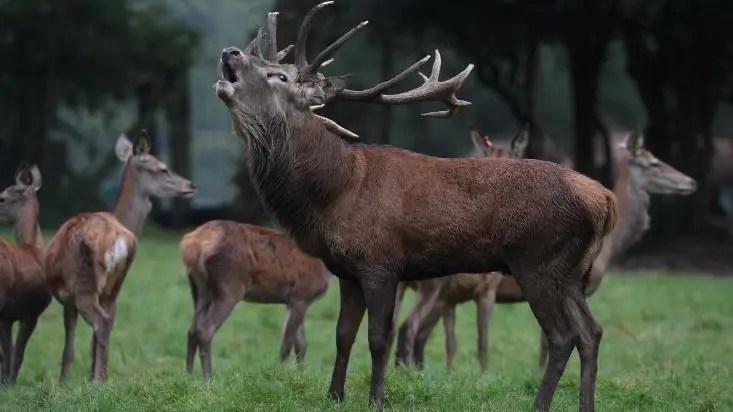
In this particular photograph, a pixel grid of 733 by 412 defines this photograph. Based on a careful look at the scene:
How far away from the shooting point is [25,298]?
411 inches

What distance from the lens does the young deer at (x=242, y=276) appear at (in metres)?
11.2

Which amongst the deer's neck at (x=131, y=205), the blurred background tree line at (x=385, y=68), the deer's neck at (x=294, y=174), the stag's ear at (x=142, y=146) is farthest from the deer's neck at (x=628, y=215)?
the deer's neck at (x=294, y=174)

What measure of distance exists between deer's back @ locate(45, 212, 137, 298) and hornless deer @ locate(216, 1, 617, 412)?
2.45m

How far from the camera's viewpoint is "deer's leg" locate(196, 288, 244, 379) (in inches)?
433

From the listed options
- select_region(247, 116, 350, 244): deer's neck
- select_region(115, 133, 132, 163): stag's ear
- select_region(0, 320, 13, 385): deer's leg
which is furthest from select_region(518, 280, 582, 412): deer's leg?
select_region(115, 133, 132, 163): stag's ear

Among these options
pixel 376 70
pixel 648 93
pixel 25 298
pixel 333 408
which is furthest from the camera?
pixel 376 70

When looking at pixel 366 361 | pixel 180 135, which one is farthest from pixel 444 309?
pixel 180 135

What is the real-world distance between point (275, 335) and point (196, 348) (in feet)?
10.6

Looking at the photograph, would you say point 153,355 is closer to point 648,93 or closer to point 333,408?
point 333,408

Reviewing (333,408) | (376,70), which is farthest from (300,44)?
(376,70)

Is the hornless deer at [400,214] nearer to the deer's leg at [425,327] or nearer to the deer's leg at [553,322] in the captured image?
the deer's leg at [553,322]

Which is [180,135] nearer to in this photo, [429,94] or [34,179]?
[34,179]

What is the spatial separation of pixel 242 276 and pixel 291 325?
63cm

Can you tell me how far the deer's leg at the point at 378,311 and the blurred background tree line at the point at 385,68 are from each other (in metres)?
9.68
